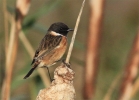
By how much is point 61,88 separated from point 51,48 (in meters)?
1.28

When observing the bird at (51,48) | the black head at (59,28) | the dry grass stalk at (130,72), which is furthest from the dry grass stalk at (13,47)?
the black head at (59,28)

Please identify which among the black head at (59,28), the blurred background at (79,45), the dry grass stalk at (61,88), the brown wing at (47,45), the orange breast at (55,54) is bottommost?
the blurred background at (79,45)

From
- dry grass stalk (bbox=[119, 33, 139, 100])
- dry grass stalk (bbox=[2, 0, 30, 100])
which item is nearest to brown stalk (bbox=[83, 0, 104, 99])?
dry grass stalk (bbox=[119, 33, 139, 100])

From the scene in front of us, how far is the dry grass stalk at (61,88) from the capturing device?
7.43 feet

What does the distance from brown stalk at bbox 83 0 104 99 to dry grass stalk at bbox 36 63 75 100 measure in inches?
22.9

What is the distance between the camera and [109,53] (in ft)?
19.0

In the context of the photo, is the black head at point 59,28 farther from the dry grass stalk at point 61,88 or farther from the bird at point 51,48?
the dry grass stalk at point 61,88

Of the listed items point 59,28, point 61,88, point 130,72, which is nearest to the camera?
point 61,88

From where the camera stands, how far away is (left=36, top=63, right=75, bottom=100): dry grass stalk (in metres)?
2.26

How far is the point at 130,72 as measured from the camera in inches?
111

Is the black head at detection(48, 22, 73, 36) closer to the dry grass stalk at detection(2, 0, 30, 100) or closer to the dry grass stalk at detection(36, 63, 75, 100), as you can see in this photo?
the dry grass stalk at detection(2, 0, 30, 100)

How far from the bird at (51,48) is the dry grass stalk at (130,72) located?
770mm

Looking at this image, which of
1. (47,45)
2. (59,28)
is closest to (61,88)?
(47,45)

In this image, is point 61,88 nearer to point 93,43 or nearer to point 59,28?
point 93,43
